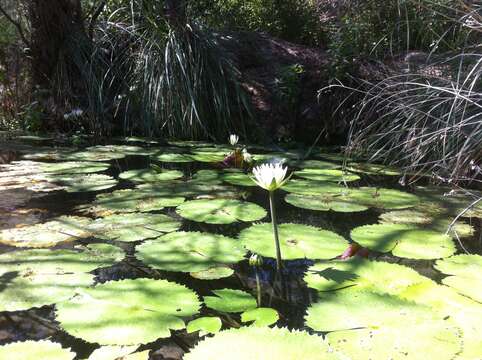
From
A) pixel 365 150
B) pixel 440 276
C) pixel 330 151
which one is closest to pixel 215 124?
pixel 330 151

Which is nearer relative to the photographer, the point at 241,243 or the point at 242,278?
the point at 242,278

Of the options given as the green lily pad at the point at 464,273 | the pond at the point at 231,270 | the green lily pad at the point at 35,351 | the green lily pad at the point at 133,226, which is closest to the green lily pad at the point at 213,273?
the pond at the point at 231,270

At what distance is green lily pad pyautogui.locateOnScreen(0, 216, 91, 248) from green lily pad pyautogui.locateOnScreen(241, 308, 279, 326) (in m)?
0.81

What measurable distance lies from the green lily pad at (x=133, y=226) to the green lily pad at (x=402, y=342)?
881 mm

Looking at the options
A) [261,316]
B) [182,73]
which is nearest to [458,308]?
[261,316]

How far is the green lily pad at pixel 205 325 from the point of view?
102 centimetres

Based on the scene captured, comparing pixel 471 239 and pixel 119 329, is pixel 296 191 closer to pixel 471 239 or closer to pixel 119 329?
pixel 471 239

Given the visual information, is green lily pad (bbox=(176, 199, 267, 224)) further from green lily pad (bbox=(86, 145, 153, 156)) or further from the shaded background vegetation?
the shaded background vegetation

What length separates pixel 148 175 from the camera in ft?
8.58

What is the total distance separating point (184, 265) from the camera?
137 cm

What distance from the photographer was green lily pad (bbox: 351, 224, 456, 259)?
152 centimetres

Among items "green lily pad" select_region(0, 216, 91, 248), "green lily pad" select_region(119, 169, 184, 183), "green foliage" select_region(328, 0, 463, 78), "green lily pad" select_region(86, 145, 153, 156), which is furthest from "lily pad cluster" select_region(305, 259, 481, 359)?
"green foliage" select_region(328, 0, 463, 78)

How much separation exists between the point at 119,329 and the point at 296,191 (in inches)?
56.9

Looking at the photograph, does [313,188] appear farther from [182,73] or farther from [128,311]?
[182,73]
